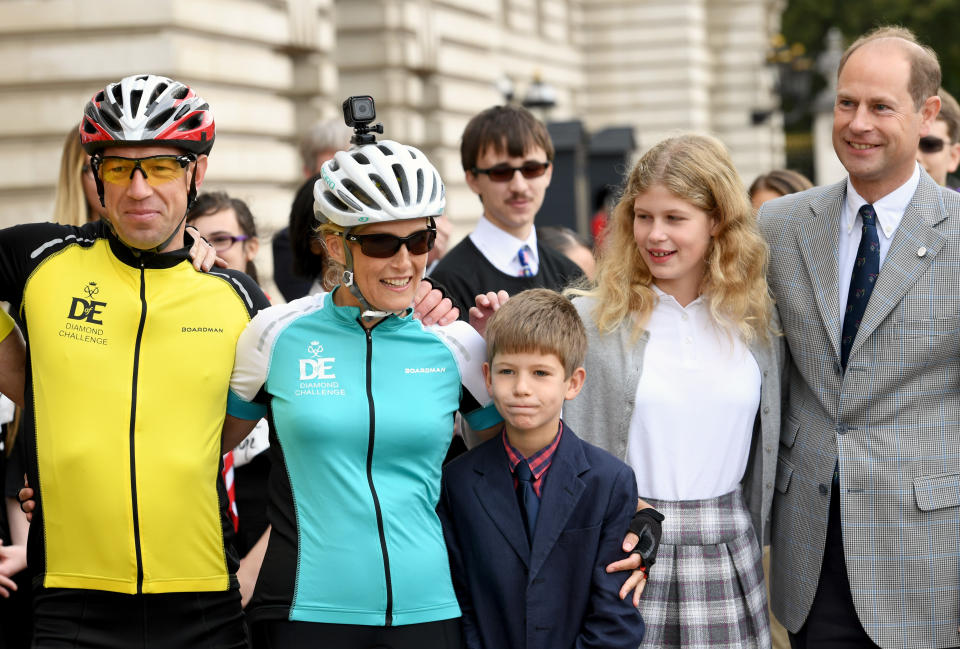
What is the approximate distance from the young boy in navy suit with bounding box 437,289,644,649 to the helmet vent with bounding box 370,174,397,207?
50 centimetres

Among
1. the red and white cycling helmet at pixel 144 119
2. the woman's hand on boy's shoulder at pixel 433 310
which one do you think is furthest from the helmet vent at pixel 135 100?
the woman's hand on boy's shoulder at pixel 433 310

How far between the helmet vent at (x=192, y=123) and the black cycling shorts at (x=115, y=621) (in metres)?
1.35

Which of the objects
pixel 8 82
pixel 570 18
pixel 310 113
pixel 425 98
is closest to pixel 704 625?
pixel 8 82

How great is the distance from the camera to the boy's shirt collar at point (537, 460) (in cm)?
363

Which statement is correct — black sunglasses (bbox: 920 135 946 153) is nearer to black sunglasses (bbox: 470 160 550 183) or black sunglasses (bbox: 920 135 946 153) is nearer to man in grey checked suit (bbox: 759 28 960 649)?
black sunglasses (bbox: 470 160 550 183)

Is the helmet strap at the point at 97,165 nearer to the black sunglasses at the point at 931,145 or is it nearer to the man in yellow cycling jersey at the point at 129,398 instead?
the man in yellow cycling jersey at the point at 129,398

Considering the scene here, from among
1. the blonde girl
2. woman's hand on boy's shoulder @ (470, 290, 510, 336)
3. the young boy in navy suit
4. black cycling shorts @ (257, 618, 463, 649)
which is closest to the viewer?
black cycling shorts @ (257, 618, 463, 649)

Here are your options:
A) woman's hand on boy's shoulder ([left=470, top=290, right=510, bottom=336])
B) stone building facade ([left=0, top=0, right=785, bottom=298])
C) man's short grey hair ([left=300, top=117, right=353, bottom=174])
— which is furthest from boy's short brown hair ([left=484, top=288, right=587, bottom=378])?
man's short grey hair ([left=300, top=117, right=353, bottom=174])

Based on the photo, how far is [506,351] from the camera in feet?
11.8

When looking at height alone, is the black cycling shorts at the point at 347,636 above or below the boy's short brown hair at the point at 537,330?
below

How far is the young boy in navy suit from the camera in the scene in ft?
11.5

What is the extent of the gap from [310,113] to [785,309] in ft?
35.4

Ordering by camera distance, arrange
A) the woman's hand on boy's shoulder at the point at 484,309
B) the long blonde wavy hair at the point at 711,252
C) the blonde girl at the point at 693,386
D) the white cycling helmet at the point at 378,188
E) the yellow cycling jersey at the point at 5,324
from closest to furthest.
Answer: the white cycling helmet at the point at 378,188
the yellow cycling jersey at the point at 5,324
the woman's hand on boy's shoulder at the point at 484,309
the blonde girl at the point at 693,386
the long blonde wavy hair at the point at 711,252

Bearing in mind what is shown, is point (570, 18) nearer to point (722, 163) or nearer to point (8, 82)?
point (8, 82)
